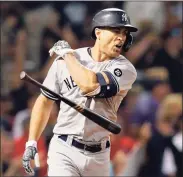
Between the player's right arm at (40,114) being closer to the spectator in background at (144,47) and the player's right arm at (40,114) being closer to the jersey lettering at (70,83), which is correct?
the jersey lettering at (70,83)

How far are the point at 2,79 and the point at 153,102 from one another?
191 cm

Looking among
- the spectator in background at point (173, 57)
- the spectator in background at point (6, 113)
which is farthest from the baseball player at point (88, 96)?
the spectator in background at point (173, 57)

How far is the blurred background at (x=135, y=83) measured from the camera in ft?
28.4

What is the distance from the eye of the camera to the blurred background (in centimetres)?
866

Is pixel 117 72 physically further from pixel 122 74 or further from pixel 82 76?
pixel 82 76

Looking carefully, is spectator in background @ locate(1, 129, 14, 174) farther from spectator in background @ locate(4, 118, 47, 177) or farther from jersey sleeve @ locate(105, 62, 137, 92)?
jersey sleeve @ locate(105, 62, 137, 92)

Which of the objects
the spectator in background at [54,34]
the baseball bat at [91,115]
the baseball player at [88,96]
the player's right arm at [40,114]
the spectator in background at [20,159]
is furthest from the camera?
the spectator in background at [54,34]

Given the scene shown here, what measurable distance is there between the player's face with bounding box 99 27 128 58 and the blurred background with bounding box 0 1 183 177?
3.16 m

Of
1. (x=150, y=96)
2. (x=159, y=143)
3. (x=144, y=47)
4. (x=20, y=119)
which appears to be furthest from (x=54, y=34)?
(x=159, y=143)

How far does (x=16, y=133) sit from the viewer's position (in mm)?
9023

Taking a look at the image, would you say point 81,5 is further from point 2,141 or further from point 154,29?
point 2,141

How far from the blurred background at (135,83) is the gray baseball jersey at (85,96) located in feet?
9.63

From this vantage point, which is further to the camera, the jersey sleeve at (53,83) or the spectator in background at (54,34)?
the spectator in background at (54,34)

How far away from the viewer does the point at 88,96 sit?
5.51 m
